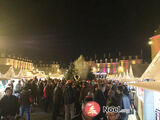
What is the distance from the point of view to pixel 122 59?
282 feet

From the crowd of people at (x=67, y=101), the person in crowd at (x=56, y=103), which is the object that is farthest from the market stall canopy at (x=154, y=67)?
the person in crowd at (x=56, y=103)

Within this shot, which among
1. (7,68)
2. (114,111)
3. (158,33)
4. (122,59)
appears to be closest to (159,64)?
(114,111)

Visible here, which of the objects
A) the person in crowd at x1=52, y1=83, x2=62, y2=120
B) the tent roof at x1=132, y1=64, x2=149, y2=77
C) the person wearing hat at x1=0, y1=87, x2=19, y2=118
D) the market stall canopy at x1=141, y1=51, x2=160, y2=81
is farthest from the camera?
the tent roof at x1=132, y1=64, x2=149, y2=77

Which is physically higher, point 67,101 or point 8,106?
point 8,106

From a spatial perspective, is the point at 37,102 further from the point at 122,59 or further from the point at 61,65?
the point at 61,65

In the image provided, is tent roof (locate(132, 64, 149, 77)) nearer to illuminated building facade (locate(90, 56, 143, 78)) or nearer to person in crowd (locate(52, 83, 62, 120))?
person in crowd (locate(52, 83, 62, 120))

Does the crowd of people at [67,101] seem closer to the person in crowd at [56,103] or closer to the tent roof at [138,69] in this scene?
the person in crowd at [56,103]

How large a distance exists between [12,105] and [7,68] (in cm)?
1102

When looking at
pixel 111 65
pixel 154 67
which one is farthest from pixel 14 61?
pixel 154 67

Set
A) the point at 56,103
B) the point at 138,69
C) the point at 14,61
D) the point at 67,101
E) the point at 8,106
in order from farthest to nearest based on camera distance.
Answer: the point at 14,61, the point at 138,69, the point at 56,103, the point at 67,101, the point at 8,106

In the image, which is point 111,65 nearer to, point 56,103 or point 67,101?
point 56,103

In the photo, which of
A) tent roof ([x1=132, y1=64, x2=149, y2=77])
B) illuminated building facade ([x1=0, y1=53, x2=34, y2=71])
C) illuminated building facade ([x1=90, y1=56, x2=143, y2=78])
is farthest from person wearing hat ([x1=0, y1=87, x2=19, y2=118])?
illuminated building facade ([x1=90, y1=56, x2=143, y2=78])

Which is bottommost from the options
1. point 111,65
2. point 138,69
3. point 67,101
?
point 67,101

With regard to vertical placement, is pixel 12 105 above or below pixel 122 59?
below
